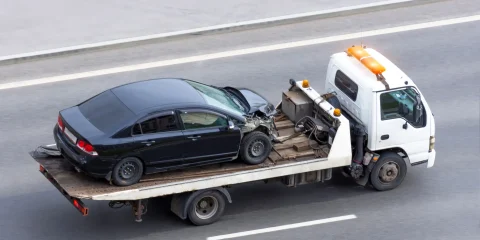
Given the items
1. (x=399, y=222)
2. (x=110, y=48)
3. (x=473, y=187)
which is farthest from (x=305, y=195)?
(x=110, y=48)

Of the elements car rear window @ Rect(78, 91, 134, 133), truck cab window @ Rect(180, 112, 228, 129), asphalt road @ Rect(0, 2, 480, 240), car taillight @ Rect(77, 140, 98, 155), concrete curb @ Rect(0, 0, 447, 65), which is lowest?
asphalt road @ Rect(0, 2, 480, 240)

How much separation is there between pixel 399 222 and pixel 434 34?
8209mm

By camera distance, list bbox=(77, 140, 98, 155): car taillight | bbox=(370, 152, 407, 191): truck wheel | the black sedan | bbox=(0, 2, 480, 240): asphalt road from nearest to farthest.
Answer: bbox=(77, 140, 98, 155): car taillight, the black sedan, bbox=(0, 2, 480, 240): asphalt road, bbox=(370, 152, 407, 191): truck wheel

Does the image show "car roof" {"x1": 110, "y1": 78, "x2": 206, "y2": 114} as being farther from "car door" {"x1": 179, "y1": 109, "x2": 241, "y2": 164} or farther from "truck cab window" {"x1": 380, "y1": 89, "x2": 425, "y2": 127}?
"truck cab window" {"x1": 380, "y1": 89, "x2": 425, "y2": 127}

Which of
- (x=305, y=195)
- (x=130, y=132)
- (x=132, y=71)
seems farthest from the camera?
(x=132, y=71)

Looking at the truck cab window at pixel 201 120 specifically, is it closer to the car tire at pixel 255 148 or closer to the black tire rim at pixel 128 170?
the car tire at pixel 255 148

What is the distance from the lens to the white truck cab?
1719 centimetres

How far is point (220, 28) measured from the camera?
24188 mm

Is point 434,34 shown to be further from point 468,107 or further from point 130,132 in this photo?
point 130,132

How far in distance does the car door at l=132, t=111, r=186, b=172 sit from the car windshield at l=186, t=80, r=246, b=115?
834mm

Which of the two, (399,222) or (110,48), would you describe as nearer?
(399,222)

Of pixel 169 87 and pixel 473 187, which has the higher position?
pixel 169 87

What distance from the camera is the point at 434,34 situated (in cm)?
2423

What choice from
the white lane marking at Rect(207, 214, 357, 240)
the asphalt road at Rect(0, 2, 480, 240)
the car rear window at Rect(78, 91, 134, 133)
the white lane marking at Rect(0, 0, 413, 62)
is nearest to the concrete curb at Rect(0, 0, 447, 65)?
the white lane marking at Rect(0, 0, 413, 62)
